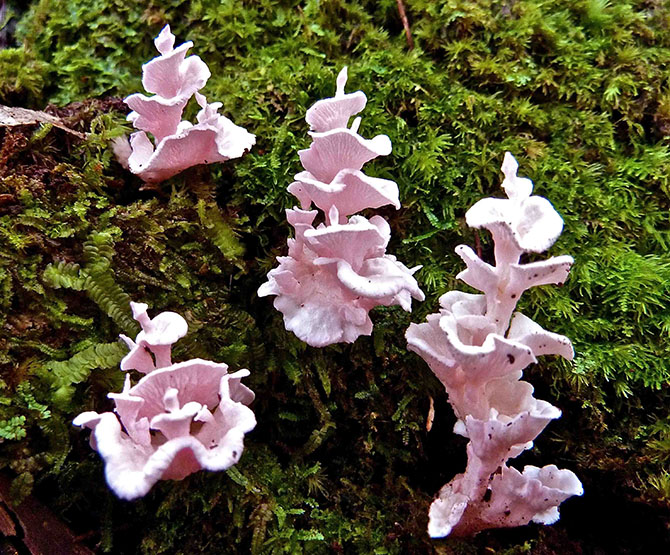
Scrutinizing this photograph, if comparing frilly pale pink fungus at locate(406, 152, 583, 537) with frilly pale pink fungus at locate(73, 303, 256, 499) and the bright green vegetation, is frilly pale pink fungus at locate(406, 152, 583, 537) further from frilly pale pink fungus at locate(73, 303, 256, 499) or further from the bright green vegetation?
frilly pale pink fungus at locate(73, 303, 256, 499)

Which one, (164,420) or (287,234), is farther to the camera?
(287,234)

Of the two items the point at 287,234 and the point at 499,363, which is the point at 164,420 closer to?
the point at 499,363

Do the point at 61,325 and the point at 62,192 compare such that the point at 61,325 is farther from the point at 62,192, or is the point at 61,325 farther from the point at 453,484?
the point at 453,484

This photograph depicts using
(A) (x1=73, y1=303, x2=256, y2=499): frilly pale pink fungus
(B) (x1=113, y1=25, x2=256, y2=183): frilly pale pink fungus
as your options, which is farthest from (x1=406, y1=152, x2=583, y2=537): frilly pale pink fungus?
(B) (x1=113, y1=25, x2=256, y2=183): frilly pale pink fungus

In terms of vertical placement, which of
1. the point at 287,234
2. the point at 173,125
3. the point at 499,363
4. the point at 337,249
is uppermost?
the point at 173,125

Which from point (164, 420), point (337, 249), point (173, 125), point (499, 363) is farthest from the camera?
point (173, 125)

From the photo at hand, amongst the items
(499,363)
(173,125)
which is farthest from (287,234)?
(499,363)
